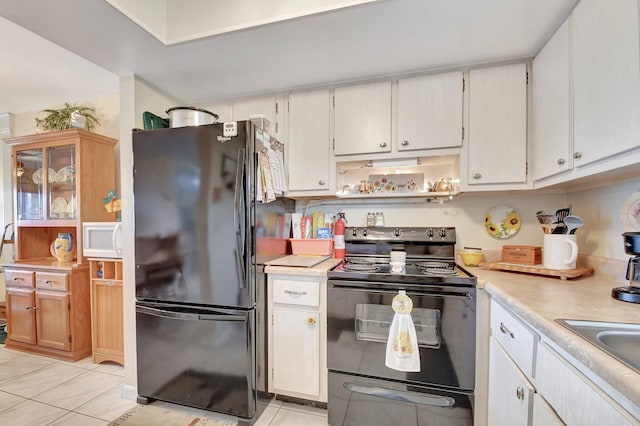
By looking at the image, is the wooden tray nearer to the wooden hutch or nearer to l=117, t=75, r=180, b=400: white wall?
l=117, t=75, r=180, b=400: white wall

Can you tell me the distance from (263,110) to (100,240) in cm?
177

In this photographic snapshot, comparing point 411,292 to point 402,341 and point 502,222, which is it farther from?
point 502,222

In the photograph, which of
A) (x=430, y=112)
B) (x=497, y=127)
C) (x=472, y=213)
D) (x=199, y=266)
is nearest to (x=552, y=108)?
(x=497, y=127)

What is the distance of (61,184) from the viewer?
8.72 ft

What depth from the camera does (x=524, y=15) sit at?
1.32 metres

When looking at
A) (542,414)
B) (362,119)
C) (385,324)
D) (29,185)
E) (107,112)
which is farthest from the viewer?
(107,112)

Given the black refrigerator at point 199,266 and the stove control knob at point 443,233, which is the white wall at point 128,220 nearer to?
the black refrigerator at point 199,266

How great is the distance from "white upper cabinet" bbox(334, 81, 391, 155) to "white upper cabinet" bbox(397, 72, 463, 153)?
0.32 ft

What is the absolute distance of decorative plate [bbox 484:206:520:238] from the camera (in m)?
1.90

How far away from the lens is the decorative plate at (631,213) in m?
1.25

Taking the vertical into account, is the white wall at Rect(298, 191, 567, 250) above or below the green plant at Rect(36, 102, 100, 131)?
below

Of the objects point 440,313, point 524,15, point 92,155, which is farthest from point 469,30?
point 92,155

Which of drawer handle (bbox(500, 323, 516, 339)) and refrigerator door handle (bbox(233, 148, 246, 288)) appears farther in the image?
refrigerator door handle (bbox(233, 148, 246, 288))

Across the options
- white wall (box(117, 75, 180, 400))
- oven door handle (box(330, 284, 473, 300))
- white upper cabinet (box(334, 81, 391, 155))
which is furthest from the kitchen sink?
white wall (box(117, 75, 180, 400))
